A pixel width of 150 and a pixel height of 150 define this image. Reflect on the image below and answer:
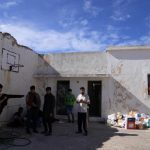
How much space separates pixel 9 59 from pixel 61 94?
4611 millimetres

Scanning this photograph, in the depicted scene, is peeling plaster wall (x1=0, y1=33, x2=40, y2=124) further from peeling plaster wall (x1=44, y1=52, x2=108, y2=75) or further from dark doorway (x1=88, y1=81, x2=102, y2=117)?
dark doorway (x1=88, y1=81, x2=102, y2=117)

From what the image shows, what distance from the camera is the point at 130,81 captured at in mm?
16188

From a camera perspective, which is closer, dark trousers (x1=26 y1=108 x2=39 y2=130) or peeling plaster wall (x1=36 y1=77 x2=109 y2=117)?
dark trousers (x1=26 y1=108 x2=39 y2=130)

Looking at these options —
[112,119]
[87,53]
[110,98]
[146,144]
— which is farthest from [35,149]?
[87,53]

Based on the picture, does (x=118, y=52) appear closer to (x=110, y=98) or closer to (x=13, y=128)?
(x=110, y=98)

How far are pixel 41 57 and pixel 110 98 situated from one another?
5277 millimetres

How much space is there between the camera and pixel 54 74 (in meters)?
17.6

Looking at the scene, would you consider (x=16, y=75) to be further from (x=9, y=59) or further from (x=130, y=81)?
(x=130, y=81)

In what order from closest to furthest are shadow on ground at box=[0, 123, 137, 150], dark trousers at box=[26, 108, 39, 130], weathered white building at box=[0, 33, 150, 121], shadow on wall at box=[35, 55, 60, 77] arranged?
shadow on ground at box=[0, 123, 137, 150] → dark trousers at box=[26, 108, 39, 130] → weathered white building at box=[0, 33, 150, 121] → shadow on wall at box=[35, 55, 60, 77]

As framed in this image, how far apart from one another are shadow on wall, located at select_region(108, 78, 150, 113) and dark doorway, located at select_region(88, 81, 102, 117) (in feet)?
2.75

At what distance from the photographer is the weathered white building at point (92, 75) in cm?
1555

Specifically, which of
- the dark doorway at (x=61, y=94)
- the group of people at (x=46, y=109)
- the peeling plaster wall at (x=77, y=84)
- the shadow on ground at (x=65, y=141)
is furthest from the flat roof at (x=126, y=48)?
the shadow on ground at (x=65, y=141)

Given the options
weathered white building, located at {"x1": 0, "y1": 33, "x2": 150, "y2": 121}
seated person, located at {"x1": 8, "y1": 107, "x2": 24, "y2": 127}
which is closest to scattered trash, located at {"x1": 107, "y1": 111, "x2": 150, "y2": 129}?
weathered white building, located at {"x1": 0, "y1": 33, "x2": 150, "y2": 121}

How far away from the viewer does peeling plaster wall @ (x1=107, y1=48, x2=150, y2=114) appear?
52.3ft
